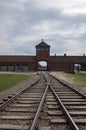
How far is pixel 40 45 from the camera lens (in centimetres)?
8988

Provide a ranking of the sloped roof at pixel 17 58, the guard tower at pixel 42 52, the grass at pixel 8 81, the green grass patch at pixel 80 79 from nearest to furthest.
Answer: the grass at pixel 8 81 < the green grass patch at pixel 80 79 < the guard tower at pixel 42 52 < the sloped roof at pixel 17 58

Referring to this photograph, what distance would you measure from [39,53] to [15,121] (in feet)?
264

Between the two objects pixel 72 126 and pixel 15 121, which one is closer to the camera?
pixel 72 126

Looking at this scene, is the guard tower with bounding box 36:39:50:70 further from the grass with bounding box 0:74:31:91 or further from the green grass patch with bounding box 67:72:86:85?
the grass with bounding box 0:74:31:91

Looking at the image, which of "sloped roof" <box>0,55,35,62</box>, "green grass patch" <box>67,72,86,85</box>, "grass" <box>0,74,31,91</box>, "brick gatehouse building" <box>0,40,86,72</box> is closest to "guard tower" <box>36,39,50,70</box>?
"brick gatehouse building" <box>0,40,86,72</box>

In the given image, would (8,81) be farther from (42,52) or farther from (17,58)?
(17,58)

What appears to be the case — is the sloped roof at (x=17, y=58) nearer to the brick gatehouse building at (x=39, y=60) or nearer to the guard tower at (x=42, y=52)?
the brick gatehouse building at (x=39, y=60)

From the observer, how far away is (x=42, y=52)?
88.0 meters

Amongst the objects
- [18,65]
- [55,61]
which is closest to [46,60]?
[55,61]

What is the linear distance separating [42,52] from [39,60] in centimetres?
286

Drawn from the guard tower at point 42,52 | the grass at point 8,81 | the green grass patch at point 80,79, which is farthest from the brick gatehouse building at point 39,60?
the grass at point 8,81

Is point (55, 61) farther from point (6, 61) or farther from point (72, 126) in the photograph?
point (72, 126)

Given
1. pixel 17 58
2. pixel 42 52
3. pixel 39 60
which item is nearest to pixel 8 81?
pixel 39 60

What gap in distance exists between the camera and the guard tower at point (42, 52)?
86819 mm
